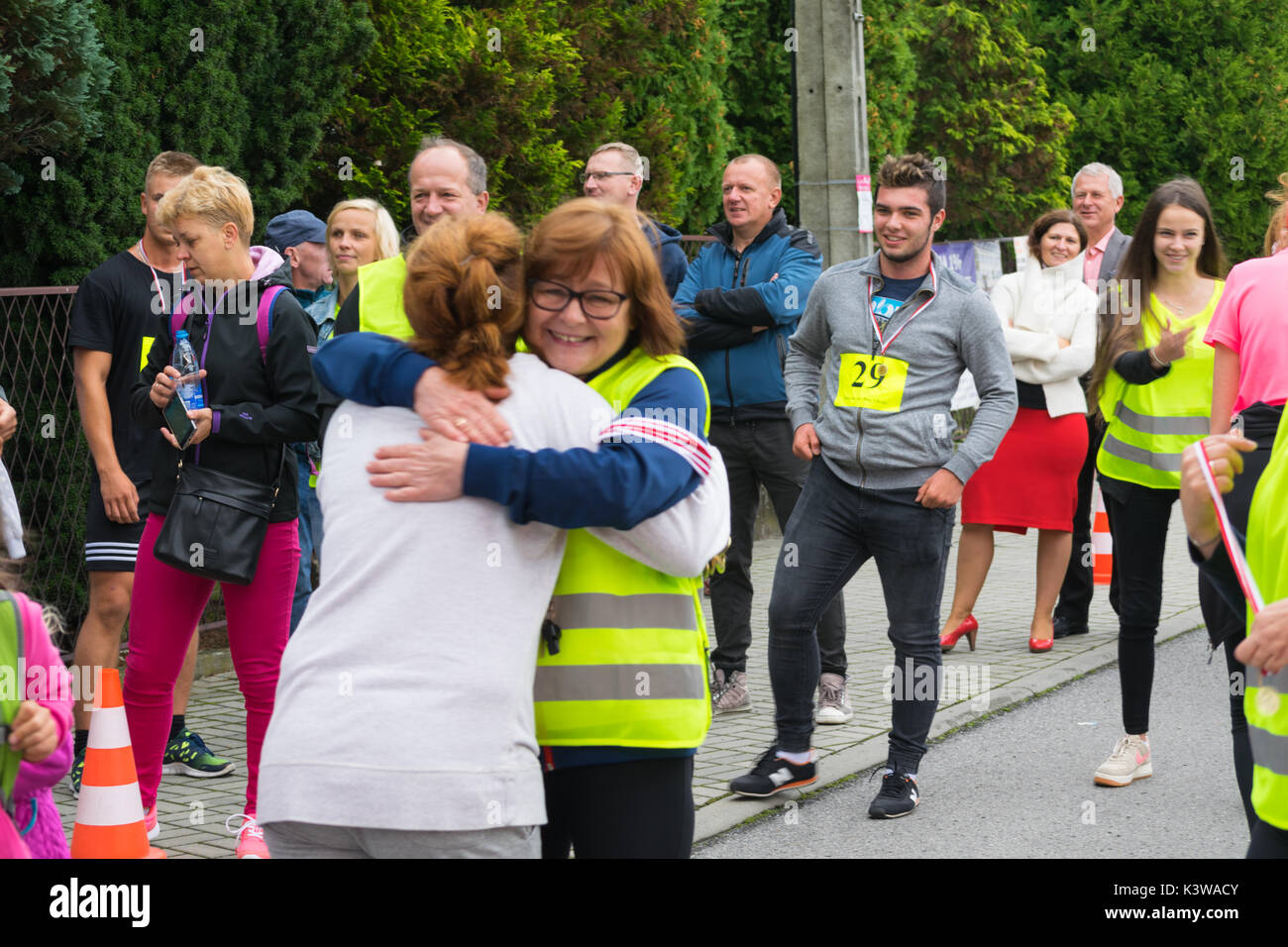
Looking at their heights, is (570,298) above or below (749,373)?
above

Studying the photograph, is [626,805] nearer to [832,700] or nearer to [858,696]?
[832,700]

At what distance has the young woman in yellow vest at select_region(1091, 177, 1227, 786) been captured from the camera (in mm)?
5590

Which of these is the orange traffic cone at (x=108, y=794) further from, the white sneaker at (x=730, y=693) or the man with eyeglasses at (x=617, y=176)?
the man with eyeglasses at (x=617, y=176)

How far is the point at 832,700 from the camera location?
Answer: 266 inches

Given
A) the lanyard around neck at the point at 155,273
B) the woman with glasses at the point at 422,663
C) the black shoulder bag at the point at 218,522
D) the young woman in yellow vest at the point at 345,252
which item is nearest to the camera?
the woman with glasses at the point at 422,663

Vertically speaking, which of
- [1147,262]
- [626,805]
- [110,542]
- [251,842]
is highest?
[1147,262]

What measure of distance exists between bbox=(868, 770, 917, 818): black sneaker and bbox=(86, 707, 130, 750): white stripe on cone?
2.48 m

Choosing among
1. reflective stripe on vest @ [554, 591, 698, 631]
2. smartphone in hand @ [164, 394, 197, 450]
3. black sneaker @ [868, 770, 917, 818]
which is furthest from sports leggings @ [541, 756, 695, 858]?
black sneaker @ [868, 770, 917, 818]

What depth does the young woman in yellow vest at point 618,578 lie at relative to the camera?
2564mm

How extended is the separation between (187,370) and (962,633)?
187 inches

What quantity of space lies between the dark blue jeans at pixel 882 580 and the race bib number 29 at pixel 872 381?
10.5 inches

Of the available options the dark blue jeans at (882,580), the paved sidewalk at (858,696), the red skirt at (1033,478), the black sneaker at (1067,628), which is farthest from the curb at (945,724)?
the red skirt at (1033,478)

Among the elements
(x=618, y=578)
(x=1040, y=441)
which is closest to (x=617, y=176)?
(x=1040, y=441)

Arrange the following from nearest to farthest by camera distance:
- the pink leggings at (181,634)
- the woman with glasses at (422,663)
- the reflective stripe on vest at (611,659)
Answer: the woman with glasses at (422,663)
the reflective stripe on vest at (611,659)
the pink leggings at (181,634)
